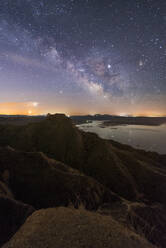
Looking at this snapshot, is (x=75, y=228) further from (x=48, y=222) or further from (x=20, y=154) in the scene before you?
(x=20, y=154)

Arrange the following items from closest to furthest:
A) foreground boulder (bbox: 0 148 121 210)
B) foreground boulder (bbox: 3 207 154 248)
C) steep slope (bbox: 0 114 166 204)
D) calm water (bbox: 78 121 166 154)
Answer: foreground boulder (bbox: 3 207 154 248), foreground boulder (bbox: 0 148 121 210), steep slope (bbox: 0 114 166 204), calm water (bbox: 78 121 166 154)

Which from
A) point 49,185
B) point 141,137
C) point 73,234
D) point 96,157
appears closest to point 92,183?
point 49,185

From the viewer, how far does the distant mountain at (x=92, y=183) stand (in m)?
6.49

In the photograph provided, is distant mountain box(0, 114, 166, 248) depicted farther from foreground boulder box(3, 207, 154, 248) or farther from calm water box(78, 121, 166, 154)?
calm water box(78, 121, 166, 154)

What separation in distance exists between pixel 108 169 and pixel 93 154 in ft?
8.78

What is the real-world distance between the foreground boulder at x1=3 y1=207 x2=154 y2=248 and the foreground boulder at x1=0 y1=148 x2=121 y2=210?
5.98 feet

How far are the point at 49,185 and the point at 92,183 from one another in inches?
127

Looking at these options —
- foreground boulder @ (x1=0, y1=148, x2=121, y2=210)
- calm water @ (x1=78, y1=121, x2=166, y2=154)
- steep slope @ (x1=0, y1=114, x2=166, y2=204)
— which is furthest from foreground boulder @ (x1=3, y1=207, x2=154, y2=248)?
calm water @ (x1=78, y1=121, x2=166, y2=154)

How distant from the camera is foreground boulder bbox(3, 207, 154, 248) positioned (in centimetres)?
380

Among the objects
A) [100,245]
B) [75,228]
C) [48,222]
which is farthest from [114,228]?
[48,222]

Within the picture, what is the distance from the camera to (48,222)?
4812mm

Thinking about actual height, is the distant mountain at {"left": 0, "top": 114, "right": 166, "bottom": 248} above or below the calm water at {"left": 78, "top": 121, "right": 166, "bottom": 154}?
above

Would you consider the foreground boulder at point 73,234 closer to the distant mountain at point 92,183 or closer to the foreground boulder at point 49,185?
the distant mountain at point 92,183

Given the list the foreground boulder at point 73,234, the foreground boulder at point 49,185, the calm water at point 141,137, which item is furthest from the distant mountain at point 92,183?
the calm water at point 141,137
